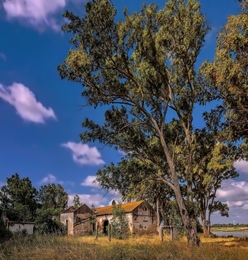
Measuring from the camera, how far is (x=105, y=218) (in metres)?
43.8

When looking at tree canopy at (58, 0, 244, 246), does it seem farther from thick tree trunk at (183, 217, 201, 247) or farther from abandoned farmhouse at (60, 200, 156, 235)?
abandoned farmhouse at (60, 200, 156, 235)

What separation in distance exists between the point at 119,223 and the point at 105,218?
910 centimetres

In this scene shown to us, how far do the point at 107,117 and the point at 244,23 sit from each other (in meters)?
8.49

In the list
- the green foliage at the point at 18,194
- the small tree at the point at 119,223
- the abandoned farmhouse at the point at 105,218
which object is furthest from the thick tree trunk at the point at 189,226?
the green foliage at the point at 18,194

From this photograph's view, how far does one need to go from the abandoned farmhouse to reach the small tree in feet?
8.20

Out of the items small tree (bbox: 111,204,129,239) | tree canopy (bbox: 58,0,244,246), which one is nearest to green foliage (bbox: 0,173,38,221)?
small tree (bbox: 111,204,129,239)

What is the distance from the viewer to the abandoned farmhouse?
128ft

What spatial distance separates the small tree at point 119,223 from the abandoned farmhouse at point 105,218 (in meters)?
2.50

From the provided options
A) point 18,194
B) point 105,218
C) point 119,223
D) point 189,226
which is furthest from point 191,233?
point 18,194

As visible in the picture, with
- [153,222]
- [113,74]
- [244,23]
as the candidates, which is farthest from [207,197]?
[244,23]

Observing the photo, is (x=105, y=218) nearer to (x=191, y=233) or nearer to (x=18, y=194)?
(x=18, y=194)

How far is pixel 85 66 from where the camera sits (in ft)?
51.3

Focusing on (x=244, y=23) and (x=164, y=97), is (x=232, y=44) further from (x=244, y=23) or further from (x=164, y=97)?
(x=164, y=97)

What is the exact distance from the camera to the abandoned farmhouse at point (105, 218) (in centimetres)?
3912
